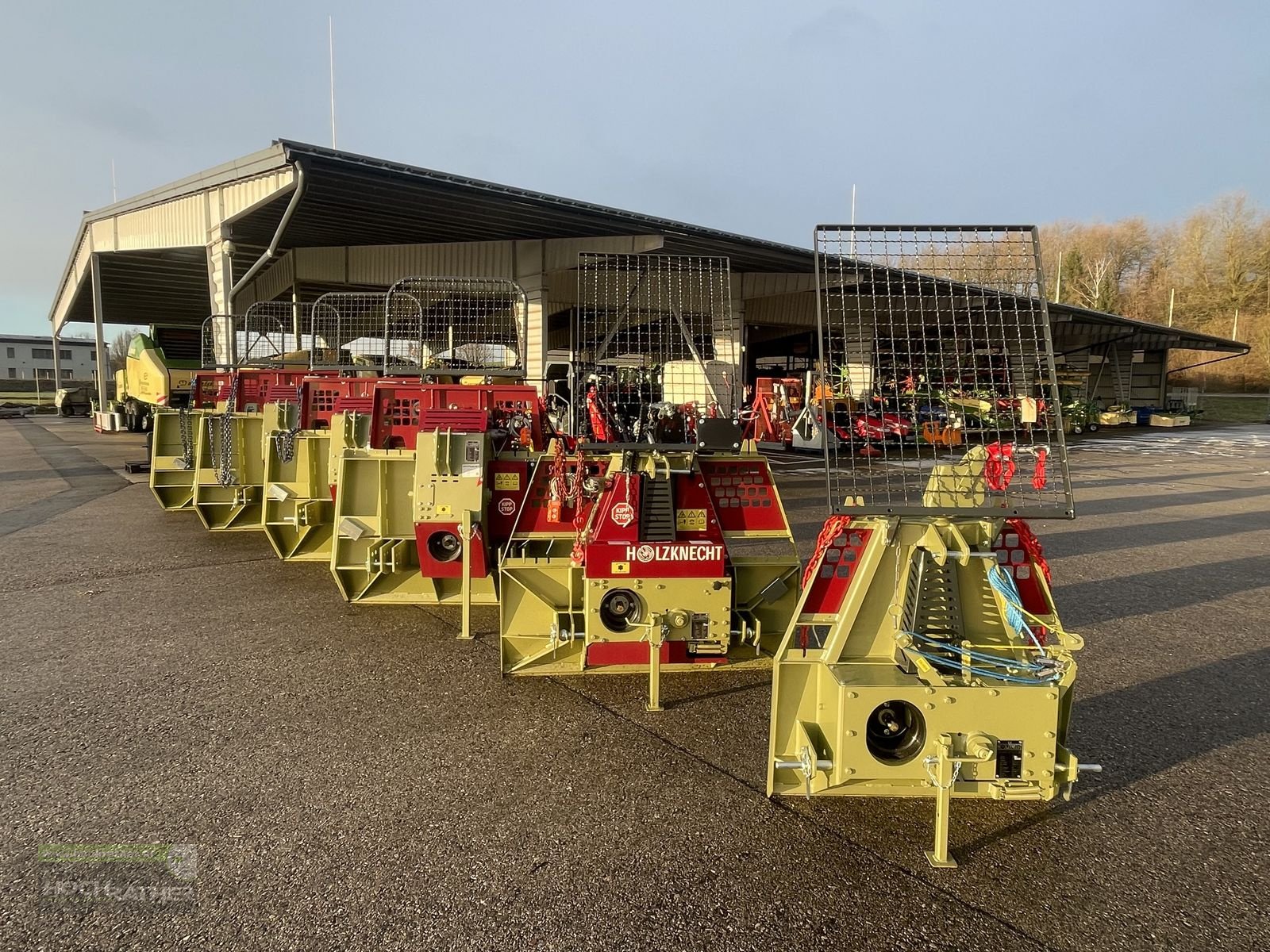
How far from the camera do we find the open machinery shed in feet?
41.3

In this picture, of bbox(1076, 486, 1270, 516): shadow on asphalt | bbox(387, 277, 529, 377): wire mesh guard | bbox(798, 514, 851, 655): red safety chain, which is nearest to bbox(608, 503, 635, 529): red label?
bbox(798, 514, 851, 655): red safety chain

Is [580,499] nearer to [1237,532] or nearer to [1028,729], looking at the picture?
[1028,729]

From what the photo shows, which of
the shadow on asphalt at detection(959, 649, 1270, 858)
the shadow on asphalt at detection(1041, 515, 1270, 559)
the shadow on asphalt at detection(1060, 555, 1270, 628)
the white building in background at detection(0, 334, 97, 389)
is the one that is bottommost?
the shadow on asphalt at detection(959, 649, 1270, 858)

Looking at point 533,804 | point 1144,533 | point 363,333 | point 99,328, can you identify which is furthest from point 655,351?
point 99,328

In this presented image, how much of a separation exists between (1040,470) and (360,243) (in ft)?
60.6

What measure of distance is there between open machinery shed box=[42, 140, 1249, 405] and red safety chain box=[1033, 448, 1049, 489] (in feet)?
5.29

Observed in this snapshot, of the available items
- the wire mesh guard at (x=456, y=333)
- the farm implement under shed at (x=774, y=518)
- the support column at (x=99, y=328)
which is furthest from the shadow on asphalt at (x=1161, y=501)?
the support column at (x=99, y=328)

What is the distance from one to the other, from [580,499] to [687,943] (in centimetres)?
Answer: 303

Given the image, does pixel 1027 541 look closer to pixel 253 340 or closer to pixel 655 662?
pixel 655 662

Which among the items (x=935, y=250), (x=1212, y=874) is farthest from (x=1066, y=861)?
(x=935, y=250)

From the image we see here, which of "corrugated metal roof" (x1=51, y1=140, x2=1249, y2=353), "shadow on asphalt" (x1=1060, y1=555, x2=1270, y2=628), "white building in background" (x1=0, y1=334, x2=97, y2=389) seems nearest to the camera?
"shadow on asphalt" (x1=1060, y1=555, x2=1270, y2=628)

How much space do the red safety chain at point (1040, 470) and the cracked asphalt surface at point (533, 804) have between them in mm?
1311

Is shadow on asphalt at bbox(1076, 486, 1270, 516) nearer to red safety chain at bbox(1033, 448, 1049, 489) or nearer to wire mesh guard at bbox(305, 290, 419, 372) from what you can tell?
red safety chain at bbox(1033, 448, 1049, 489)

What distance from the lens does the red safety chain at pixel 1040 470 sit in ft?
9.37
